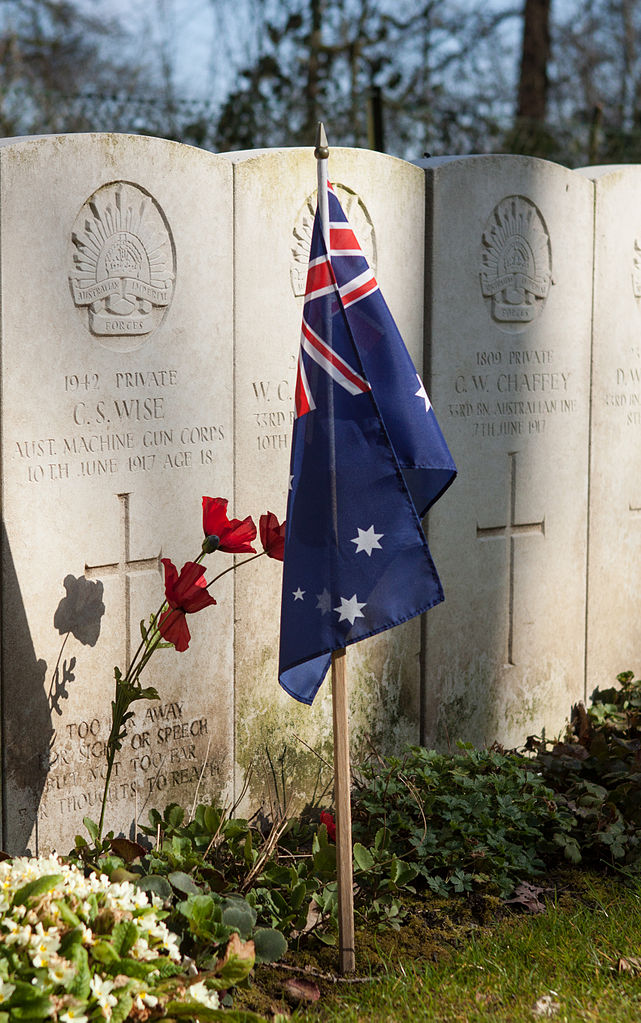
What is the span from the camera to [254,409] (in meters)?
3.80

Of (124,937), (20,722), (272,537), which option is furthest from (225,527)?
(124,937)

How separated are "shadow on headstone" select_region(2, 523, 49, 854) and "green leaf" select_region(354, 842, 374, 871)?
0.91 metres

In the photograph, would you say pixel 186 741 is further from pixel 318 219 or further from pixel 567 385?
pixel 567 385

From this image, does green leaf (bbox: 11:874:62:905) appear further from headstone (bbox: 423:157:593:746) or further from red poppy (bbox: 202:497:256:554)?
headstone (bbox: 423:157:593:746)

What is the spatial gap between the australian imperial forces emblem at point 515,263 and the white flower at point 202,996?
9.23ft

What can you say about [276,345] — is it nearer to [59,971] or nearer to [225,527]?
[225,527]

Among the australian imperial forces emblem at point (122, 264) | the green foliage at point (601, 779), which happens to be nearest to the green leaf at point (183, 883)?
the green foliage at point (601, 779)

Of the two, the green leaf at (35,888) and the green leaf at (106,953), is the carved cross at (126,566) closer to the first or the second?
the green leaf at (35,888)

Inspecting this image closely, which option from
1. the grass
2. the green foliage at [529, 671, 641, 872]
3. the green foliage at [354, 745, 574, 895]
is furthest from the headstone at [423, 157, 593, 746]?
the grass

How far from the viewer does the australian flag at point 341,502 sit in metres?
2.77

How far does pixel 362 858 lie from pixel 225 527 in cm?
100

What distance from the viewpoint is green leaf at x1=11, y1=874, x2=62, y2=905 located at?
243cm

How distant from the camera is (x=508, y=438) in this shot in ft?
14.9

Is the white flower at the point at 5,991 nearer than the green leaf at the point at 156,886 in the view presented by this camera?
Yes
